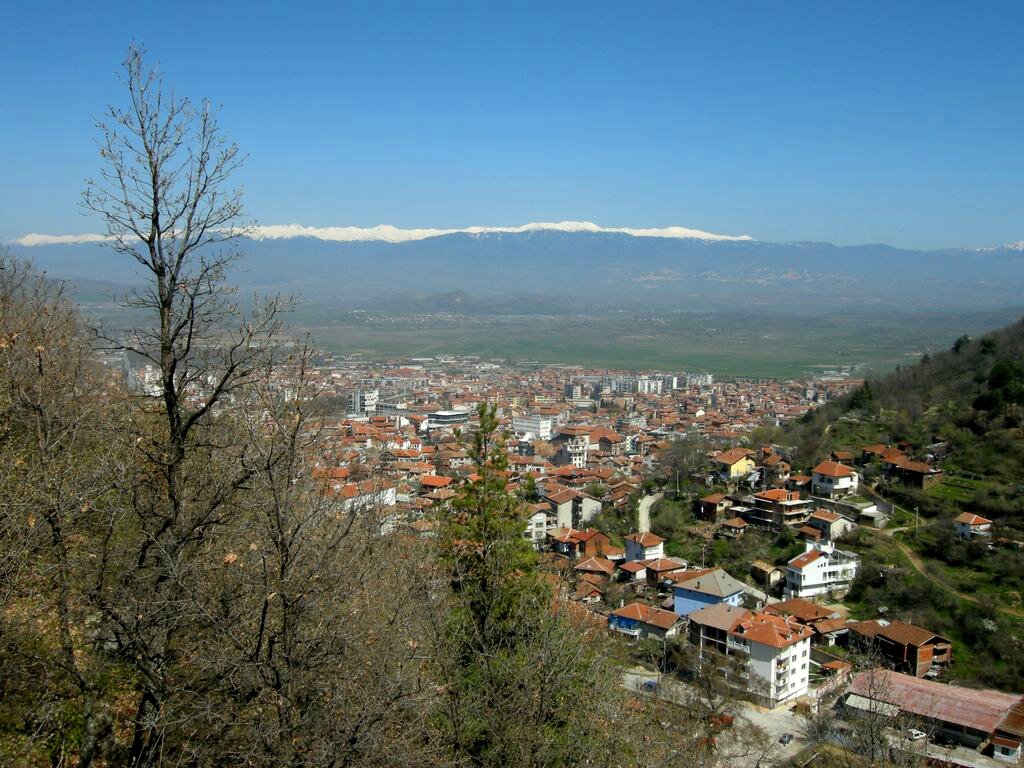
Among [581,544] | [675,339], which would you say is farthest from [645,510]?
[675,339]

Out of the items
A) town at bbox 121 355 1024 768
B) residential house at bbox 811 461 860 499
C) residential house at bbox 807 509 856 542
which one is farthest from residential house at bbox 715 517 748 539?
residential house at bbox 811 461 860 499

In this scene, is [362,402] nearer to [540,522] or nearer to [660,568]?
[540,522]

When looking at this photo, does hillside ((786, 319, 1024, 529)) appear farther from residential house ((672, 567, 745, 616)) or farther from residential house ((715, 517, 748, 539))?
residential house ((672, 567, 745, 616))

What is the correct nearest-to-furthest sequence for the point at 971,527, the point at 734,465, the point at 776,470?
the point at 971,527, the point at 776,470, the point at 734,465

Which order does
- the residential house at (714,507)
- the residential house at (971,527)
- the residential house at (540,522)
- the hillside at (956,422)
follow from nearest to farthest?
1. the residential house at (971,527)
2. the hillside at (956,422)
3. the residential house at (714,507)
4. the residential house at (540,522)

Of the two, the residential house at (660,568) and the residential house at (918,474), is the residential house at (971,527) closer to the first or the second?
the residential house at (918,474)

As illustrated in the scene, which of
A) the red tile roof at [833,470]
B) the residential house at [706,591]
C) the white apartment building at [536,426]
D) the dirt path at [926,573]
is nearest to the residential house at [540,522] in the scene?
the residential house at [706,591]
